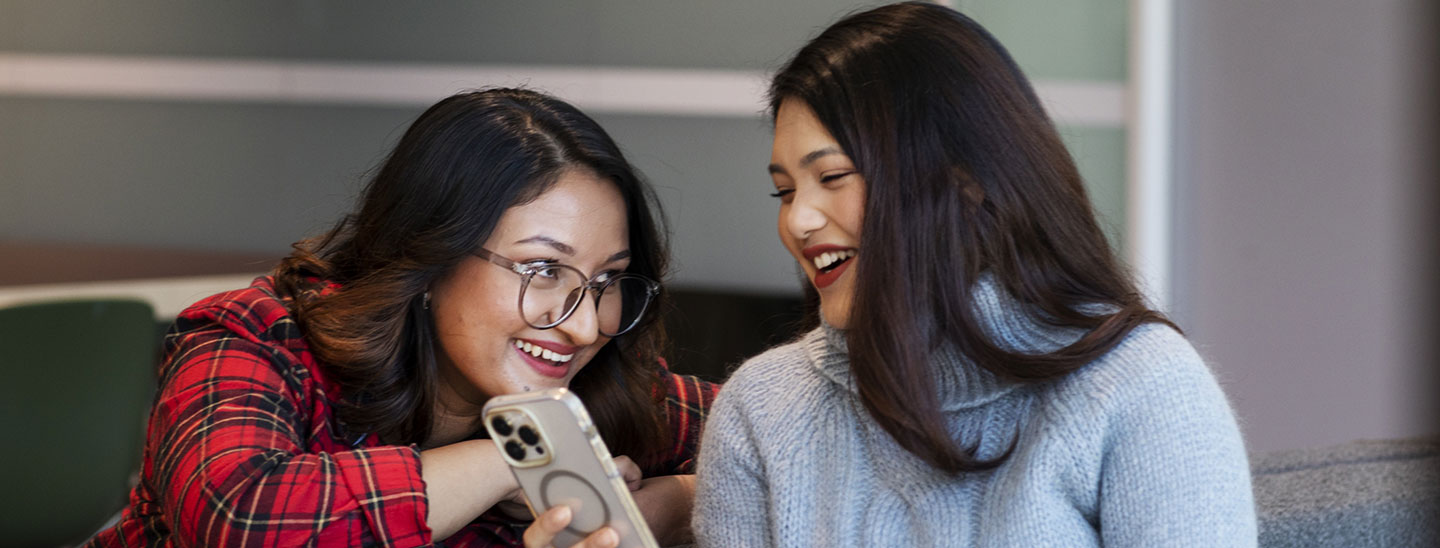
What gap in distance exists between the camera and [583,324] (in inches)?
53.9

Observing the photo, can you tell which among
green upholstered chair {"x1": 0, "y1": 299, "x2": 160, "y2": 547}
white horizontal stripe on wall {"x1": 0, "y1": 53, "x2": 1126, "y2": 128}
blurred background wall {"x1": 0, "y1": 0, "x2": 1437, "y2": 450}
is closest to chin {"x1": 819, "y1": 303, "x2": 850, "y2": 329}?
blurred background wall {"x1": 0, "y1": 0, "x2": 1437, "y2": 450}

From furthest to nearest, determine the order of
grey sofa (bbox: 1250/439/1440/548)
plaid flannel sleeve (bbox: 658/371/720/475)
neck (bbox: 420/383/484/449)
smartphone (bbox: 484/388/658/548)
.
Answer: plaid flannel sleeve (bbox: 658/371/720/475), neck (bbox: 420/383/484/449), grey sofa (bbox: 1250/439/1440/548), smartphone (bbox: 484/388/658/548)

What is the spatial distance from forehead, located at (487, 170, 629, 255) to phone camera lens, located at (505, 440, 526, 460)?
0.36 meters

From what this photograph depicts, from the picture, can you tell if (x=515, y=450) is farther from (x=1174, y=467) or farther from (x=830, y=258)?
(x=1174, y=467)

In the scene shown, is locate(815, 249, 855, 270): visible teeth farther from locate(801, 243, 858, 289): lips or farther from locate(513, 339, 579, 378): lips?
locate(513, 339, 579, 378): lips

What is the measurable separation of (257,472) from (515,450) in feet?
0.84

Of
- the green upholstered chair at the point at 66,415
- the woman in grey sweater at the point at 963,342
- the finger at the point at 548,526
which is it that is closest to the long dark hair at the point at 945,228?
the woman in grey sweater at the point at 963,342

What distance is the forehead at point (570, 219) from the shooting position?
1388 mm

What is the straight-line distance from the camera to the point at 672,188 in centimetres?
327

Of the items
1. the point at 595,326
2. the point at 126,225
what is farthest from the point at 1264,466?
the point at 126,225

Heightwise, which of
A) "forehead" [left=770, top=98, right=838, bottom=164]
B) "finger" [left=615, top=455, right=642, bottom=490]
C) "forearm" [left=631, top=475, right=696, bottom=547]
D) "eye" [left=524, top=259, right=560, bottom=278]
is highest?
"forehead" [left=770, top=98, right=838, bottom=164]

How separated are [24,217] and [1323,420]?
11.1 ft

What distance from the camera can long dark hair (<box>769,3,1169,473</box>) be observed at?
1.11m

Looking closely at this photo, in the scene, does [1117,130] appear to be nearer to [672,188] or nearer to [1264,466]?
[672,188]
